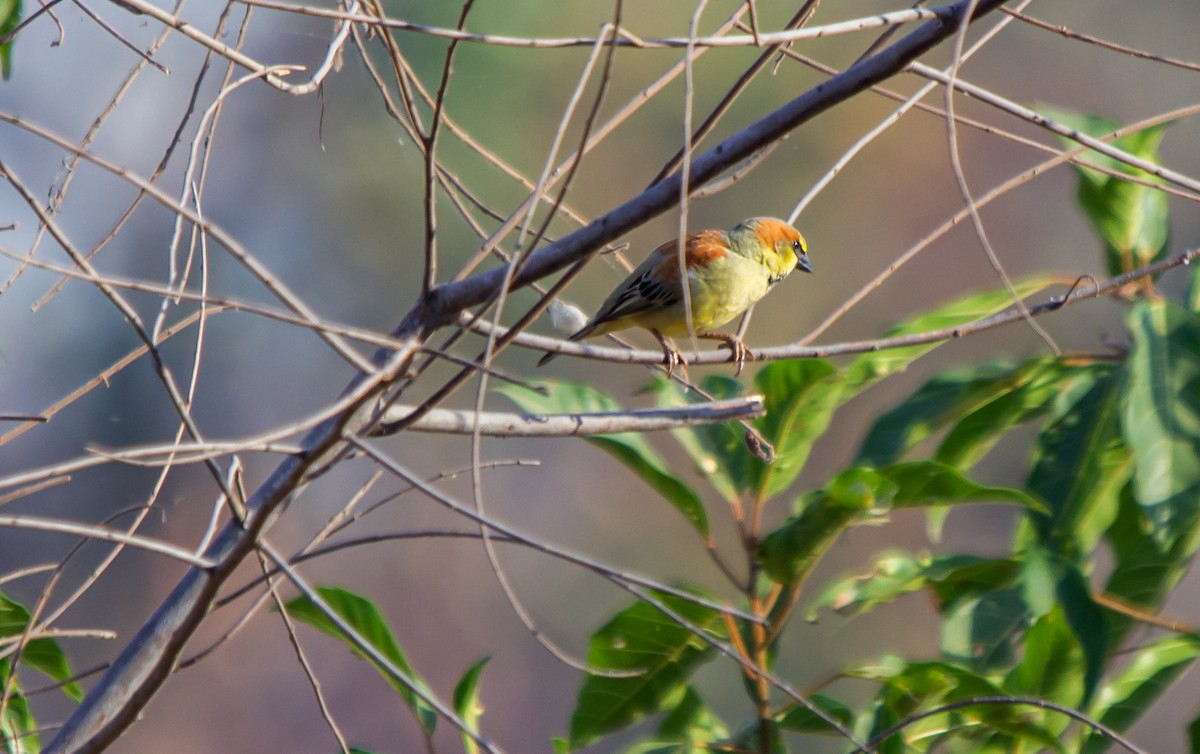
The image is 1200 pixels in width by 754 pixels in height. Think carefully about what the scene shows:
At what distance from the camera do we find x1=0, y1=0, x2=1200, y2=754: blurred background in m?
6.27

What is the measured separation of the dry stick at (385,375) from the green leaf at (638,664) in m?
0.78

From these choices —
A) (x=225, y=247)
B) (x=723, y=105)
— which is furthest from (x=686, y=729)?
(x=225, y=247)

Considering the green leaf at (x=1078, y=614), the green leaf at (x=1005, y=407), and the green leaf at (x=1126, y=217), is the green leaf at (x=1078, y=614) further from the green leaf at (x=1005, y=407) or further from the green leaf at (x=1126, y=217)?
the green leaf at (x=1126, y=217)

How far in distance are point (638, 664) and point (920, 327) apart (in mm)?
909

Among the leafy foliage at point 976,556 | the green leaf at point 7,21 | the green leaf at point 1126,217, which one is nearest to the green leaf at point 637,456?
the leafy foliage at point 976,556

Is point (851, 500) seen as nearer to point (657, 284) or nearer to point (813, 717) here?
point (813, 717)

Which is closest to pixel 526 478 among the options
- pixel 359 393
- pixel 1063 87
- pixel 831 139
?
pixel 831 139

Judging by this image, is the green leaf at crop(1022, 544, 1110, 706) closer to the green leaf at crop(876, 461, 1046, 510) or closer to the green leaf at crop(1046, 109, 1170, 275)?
the green leaf at crop(876, 461, 1046, 510)

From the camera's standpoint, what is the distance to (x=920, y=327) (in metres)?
2.29

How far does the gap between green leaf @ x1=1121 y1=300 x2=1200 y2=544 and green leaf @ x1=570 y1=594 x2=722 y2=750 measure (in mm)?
865

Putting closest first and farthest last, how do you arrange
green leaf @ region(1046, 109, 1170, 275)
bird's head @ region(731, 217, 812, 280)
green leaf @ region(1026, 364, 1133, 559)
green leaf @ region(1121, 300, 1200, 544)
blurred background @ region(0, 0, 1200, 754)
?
green leaf @ region(1121, 300, 1200, 544), green leaf @ region(1026, 364, 1133, 559), green leaf @ region(1046, 109, 1170, 275), bird's head @ region(731, 217, 812, 280), blurred background @ region(0, 0, 1200, 754)

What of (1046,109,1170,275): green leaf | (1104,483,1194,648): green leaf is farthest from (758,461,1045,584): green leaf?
(1046,109,1170,275): green leaf

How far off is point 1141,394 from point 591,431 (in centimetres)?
132

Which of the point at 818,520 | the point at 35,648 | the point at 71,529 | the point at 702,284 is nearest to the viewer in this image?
the point at 71,529
